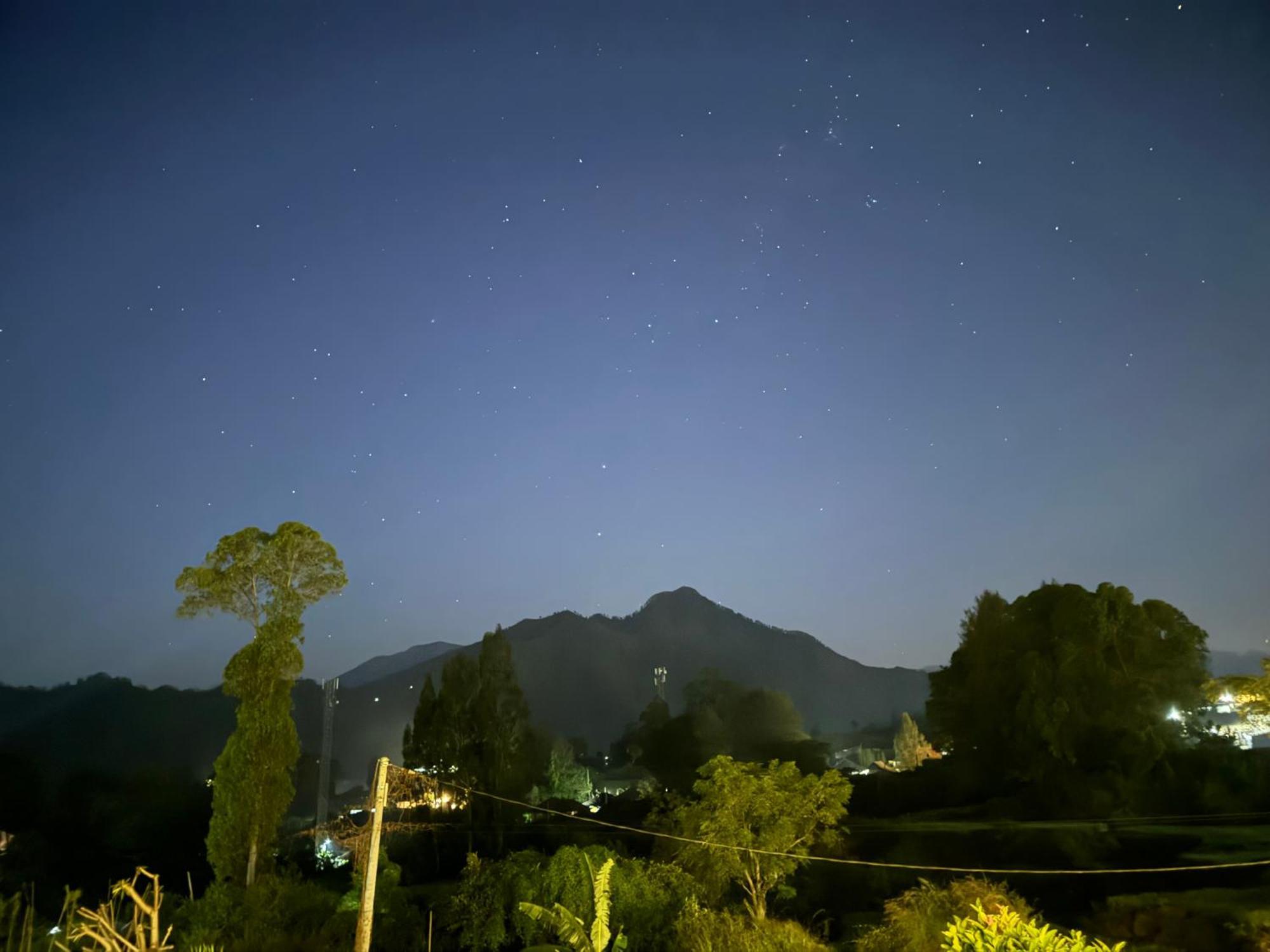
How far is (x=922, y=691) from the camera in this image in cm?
18000

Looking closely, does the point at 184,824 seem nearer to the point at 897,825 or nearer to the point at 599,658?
the point at 897,825

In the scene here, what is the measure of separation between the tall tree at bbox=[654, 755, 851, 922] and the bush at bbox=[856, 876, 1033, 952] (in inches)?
201

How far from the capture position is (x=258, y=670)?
19.9 metres

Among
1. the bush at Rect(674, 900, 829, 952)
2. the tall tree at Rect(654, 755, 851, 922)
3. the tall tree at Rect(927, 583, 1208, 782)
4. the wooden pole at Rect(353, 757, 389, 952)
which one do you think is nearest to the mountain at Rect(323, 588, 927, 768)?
the tall tree at Rect(927, 583, 1208, 782)

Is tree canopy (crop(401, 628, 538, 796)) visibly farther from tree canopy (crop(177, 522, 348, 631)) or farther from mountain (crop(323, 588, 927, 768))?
mountain (crop(323, 588, 927, 768))

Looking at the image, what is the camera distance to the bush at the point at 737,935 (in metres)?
16.5

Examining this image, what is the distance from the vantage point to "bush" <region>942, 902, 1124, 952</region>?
9.02 m

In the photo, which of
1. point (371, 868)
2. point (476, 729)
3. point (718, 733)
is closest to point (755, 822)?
point (371, 868)

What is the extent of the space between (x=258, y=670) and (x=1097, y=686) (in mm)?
30162

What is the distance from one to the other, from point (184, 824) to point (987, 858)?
36.9m

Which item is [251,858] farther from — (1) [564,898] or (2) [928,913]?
(2) [928,913]

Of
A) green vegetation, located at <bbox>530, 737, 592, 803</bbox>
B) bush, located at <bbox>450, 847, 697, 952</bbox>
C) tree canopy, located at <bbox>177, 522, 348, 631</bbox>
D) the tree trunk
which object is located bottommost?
green vegetation, located at <bbox>530, 737, 592, 803</bbox>

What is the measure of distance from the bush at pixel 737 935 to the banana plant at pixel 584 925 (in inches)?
67.0

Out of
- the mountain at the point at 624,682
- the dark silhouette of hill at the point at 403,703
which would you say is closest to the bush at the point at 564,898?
the dark silhouette of hill at the point at 403,703
